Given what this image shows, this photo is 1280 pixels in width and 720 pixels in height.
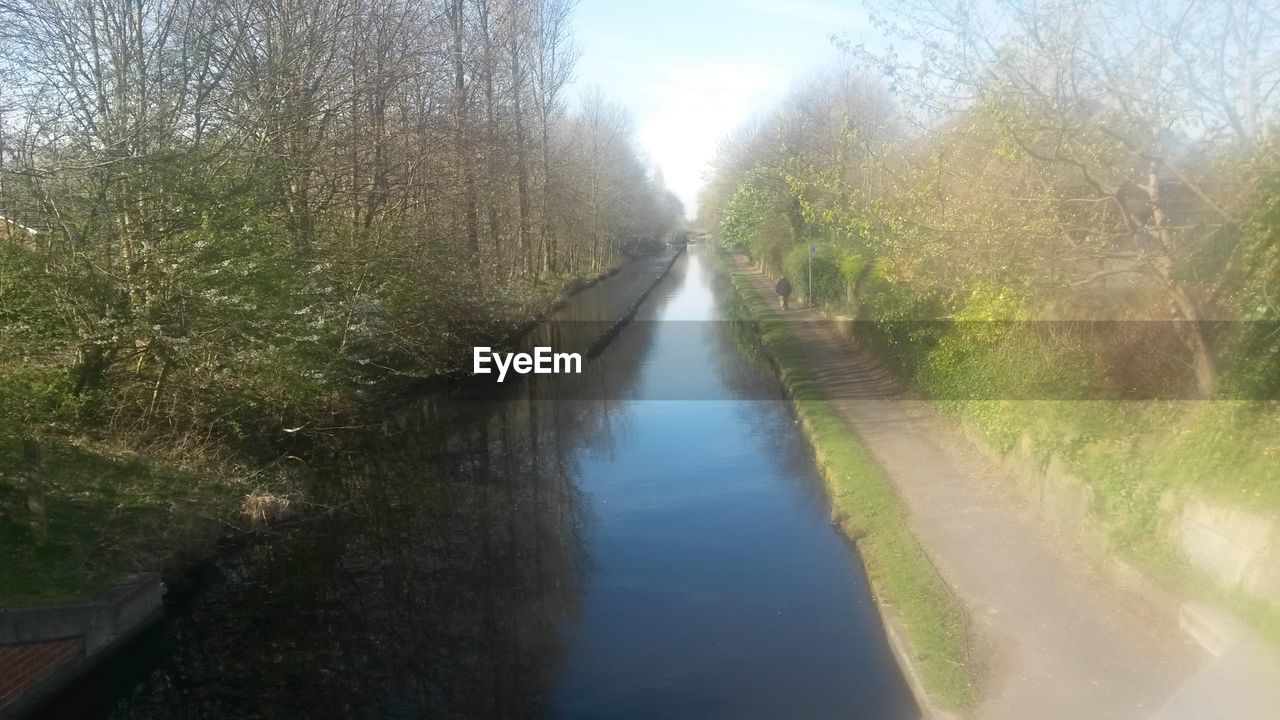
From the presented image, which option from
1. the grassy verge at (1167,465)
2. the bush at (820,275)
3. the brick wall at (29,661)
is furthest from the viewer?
the bush at (820,275)

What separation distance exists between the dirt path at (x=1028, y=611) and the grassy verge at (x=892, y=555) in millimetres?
158

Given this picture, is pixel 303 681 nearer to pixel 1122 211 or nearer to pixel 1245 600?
pixel 1245 600

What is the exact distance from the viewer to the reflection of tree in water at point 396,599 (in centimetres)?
739

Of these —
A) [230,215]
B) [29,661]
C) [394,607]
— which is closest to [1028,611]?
[394,607]

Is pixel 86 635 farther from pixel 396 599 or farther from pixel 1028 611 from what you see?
pixel 1028 611

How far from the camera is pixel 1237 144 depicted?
840 cm

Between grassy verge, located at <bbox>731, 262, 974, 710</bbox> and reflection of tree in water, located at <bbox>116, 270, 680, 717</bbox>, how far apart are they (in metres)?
3.06

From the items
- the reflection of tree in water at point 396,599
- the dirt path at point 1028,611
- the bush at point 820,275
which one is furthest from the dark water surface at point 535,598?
the bush at point 820,275

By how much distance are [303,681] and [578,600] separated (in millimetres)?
2708

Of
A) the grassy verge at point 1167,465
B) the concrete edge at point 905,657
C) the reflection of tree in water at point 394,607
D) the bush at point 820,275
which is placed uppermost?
the bush at point 820,275

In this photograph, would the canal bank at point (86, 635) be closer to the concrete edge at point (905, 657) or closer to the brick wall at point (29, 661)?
the brick wall at point (29, 661)

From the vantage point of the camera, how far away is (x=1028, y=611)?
7.61 metres

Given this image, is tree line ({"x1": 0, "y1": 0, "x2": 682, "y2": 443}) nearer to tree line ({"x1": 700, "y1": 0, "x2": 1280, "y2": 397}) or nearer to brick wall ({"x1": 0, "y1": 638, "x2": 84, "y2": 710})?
brick wall ({"x1": 0, "y1": 638, "x2": 84, "y2": 710})

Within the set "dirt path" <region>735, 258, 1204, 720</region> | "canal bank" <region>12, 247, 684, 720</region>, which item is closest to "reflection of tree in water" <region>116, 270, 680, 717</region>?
"canal bank" <region>12, 247, 684, 720</region>
